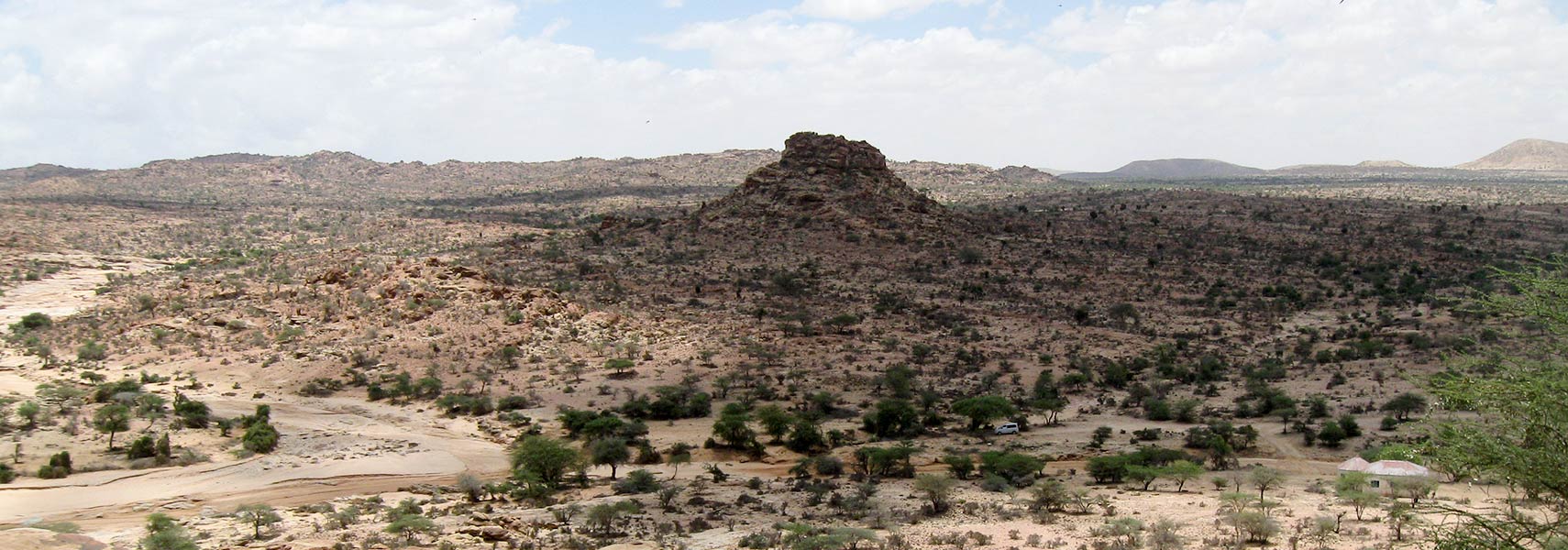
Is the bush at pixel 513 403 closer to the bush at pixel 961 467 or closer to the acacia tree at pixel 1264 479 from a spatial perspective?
the bush at pixel 961 467

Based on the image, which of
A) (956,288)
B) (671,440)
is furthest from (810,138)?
(671,440)

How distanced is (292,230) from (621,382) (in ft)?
183

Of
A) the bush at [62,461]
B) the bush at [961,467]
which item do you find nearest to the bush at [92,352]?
the bush at [62,461]

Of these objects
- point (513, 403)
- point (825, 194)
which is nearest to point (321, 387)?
point (513, 403)

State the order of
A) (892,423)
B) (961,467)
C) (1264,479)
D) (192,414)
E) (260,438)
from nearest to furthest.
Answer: (1264,479)
(961,467)
(260,438)
(192,414)
(892,423)

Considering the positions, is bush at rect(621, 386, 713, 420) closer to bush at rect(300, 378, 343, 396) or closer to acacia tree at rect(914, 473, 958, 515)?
acacia tree at rect(914, 473, 958, 515)

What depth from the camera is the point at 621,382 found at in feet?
97.3

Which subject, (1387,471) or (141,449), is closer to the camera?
(1387,471)

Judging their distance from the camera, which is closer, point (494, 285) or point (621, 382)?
point (621, 382)

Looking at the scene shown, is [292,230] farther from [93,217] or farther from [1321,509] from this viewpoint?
[1321,509]

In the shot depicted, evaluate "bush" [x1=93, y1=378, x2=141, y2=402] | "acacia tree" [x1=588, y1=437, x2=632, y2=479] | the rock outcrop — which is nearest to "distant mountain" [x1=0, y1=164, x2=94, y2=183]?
the rock outcrop

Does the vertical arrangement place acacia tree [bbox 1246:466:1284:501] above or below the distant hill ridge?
below

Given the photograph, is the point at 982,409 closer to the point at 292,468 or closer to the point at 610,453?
the point at 610,453

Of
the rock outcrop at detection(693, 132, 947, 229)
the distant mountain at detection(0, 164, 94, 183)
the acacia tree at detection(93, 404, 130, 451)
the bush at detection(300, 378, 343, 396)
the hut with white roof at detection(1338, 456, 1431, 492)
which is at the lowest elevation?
the hut with white roof at detection(1338, 456, 1431, 492)
